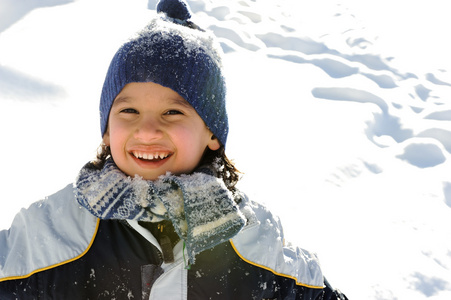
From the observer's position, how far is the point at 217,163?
1343mm

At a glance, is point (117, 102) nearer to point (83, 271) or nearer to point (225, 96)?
point (225, 96)

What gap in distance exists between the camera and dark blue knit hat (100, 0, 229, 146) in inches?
46.4

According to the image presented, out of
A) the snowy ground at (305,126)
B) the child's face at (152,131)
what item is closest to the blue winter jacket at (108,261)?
the child's face at (152,131)

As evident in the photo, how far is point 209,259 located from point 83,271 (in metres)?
0.36

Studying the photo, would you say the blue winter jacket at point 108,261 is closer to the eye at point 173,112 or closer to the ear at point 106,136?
the ear at point 106,136

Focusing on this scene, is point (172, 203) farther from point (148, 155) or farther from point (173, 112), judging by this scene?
point (173, 112)

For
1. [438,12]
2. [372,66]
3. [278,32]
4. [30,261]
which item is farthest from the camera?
[438,12]

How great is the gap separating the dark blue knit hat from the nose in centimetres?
12

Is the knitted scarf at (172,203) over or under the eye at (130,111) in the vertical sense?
under

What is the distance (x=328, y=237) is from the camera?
213cm

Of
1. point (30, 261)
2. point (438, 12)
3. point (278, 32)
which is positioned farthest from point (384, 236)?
point (438, 12)

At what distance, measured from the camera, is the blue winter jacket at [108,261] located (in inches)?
43.6

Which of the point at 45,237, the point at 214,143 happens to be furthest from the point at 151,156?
the point at 45,237

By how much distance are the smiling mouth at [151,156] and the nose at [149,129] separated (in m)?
0.05
